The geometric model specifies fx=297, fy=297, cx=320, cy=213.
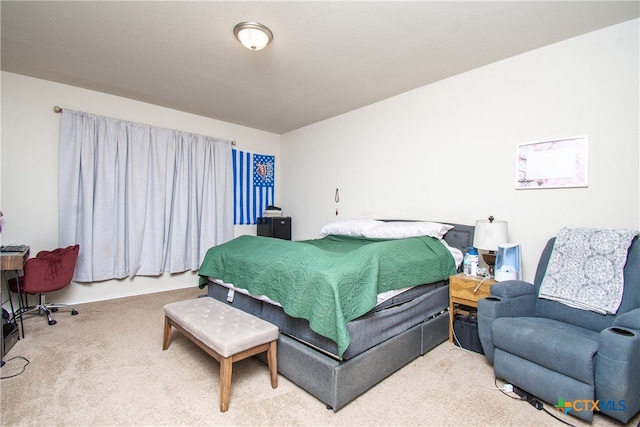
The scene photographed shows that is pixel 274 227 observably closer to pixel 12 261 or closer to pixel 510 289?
pixel 12 261

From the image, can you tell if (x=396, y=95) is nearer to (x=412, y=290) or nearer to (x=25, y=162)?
(x=412, y=290)

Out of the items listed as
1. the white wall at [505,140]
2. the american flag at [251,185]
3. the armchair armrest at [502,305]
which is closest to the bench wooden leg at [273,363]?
the armchair armrest at [502,305]

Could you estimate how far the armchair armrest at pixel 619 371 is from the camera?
1.46m

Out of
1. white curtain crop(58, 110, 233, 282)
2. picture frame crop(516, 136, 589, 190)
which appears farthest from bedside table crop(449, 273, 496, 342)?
white curtain crop(58, 110, 233, 282)

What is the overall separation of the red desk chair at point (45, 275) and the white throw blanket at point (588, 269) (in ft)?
14.2

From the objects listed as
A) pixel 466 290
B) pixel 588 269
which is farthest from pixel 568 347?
pixel 466 290

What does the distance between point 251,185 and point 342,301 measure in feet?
12.6

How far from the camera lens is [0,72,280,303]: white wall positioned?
10.5 ft

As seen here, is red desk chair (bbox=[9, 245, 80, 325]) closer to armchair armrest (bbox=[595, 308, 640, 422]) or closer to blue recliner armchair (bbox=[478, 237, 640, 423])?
blue recliner armchair (bbox=[478, 237, 640, 423])

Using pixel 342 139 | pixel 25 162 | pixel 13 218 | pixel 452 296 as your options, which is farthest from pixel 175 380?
pixel 342 139

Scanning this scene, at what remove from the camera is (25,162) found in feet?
10.8

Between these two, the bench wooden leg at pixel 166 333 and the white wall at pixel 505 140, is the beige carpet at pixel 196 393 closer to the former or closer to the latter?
the bench wooden leg at pixel 166 333

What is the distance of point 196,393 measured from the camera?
1877 millimetres

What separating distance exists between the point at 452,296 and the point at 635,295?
3.68ft
